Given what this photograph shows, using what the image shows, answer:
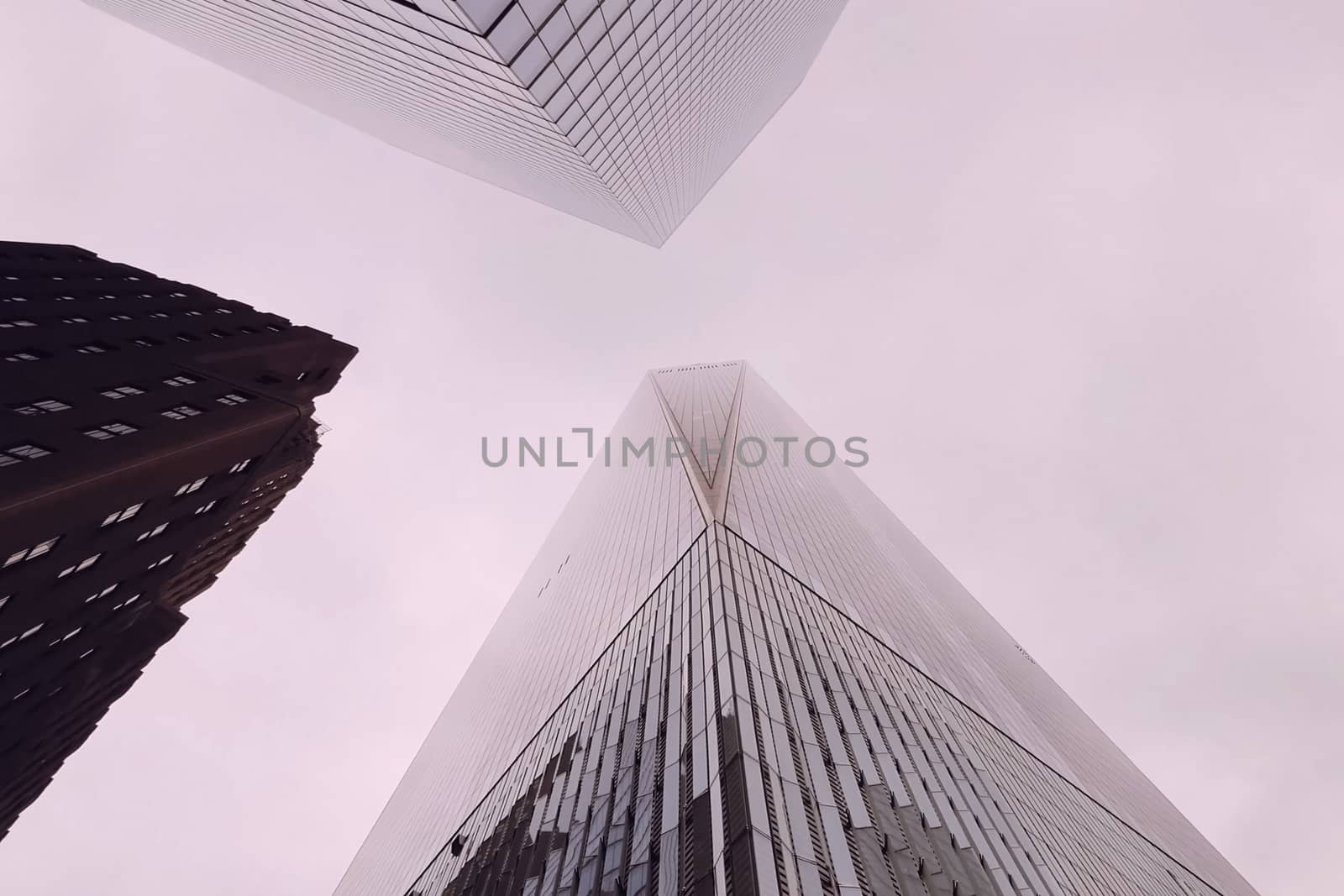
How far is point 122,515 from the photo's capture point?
29.4m

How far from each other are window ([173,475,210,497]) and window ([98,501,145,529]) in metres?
2.27

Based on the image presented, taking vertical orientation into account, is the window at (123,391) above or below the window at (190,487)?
above

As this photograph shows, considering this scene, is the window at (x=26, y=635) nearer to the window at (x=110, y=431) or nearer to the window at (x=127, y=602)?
the window at (x=127, y=602)

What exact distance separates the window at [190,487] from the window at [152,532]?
1794 mm

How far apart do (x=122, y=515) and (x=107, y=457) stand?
16.9 ft

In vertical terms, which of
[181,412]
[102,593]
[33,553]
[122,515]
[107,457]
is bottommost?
[33,553]

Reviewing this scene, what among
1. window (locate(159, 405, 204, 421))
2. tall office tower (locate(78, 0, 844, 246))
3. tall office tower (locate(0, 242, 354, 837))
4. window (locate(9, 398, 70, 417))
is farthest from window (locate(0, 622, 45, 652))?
tall office tower (locate(78, 0, 844, 246))

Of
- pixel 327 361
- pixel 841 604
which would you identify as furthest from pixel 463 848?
pixel 327 361

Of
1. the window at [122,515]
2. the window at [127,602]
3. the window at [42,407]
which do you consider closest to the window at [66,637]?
the window at [127,602]

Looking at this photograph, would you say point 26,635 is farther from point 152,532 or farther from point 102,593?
point 152,532

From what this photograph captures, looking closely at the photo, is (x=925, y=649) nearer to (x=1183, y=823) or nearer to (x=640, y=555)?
(x=640, y=555)

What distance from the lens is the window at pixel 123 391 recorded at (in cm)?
3106

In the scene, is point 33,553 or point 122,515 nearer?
point 33,553

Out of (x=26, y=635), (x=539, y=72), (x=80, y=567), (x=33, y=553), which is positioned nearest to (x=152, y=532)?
(x=80, y=567)
